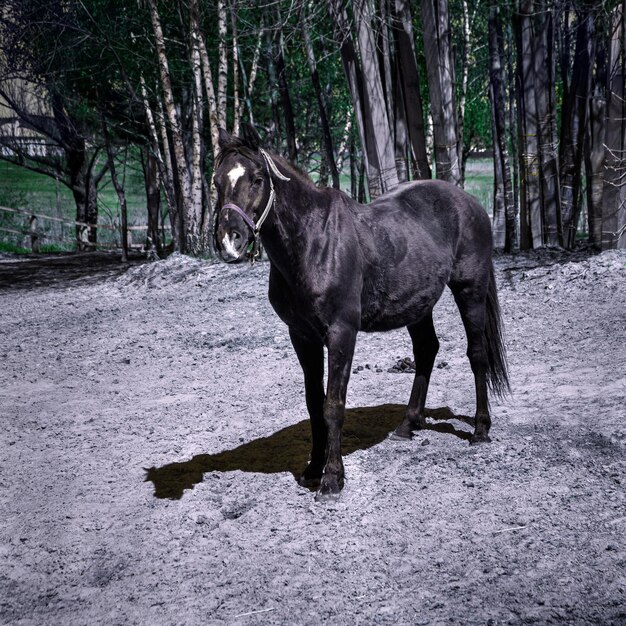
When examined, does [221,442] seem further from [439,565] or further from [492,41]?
[492,41]

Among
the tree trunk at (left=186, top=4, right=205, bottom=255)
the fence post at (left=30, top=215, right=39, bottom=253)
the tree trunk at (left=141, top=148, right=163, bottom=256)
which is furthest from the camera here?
the fence post at (left=30, top=215, right=39, bottom=253)

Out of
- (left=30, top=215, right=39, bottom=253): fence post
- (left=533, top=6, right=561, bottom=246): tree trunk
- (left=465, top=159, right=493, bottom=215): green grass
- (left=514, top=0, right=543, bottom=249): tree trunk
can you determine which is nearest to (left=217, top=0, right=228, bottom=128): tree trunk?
(left=514, top=0, right=543, bottom=249): tree trunk

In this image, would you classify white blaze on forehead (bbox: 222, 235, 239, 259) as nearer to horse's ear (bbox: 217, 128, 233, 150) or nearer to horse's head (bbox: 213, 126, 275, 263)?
horse's head (bbox: 213, 126, 275, 263)

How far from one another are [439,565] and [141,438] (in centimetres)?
311

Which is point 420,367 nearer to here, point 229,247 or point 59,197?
point 229,247

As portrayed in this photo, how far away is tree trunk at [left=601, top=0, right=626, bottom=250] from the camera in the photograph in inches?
396

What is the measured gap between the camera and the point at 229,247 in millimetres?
3785

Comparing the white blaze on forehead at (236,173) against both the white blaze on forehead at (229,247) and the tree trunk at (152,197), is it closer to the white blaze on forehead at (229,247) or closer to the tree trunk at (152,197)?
the white blaze on forehead at (229,247)

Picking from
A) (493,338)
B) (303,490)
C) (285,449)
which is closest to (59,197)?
Answer: (285,449)

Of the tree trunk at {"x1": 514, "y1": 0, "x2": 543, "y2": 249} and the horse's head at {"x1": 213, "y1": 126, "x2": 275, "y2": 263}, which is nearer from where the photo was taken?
the horse's head at {"x1": 213, "y1": 126, "x2": 275, "y2": 263}

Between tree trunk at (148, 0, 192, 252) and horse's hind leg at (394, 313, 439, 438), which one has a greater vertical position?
tree trunk at (148, 0, 192, 252)

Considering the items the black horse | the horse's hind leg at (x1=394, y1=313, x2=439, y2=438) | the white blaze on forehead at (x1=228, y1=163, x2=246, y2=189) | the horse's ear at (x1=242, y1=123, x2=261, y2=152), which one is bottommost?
the horse's hind leg at (x1=394, y1=313, x2=439, y2=438)

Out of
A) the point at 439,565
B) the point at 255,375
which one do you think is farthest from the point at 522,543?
the point at 255,375

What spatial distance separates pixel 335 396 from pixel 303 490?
709 millimetres
